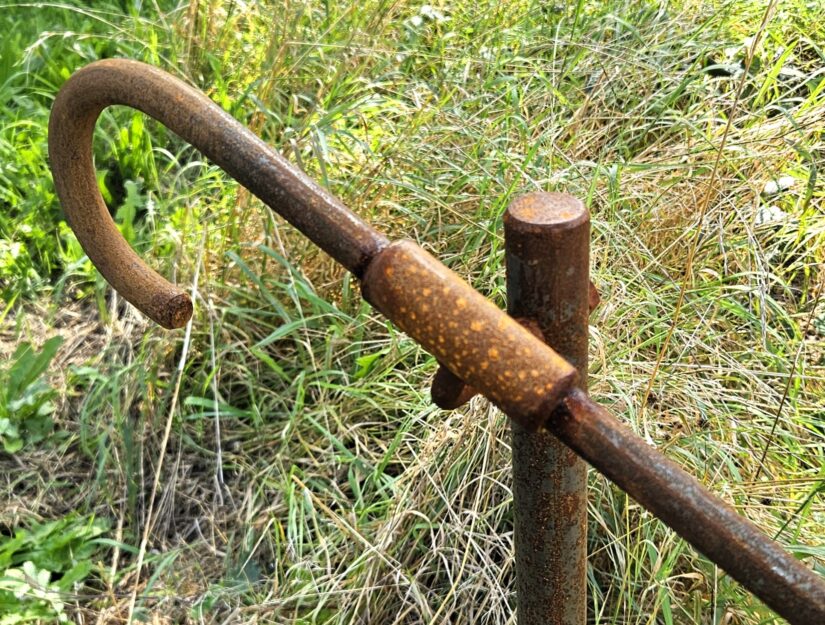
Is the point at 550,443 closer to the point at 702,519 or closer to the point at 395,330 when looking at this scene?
the point at 702,519

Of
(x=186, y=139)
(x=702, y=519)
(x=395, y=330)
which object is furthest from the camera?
(x=395, y=330)

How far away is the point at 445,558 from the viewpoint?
1725mm

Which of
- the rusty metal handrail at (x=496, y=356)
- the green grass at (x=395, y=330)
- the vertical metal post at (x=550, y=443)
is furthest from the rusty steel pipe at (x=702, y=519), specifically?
the green grass at (x=395, y=330)

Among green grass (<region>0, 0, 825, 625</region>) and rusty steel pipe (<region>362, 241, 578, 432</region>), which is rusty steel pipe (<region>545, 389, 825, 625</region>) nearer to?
rusty steel pipe (<region>362, 241, 578, 432</region>)

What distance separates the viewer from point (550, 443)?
87cm

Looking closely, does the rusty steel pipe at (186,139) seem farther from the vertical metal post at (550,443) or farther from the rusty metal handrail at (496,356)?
the vertical metal post at (550,443)

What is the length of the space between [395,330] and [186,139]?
1294mm

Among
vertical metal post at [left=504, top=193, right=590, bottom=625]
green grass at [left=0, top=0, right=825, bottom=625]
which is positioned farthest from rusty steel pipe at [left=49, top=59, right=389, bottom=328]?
green grass at [left=0, top=0, right=825, bottom=625]

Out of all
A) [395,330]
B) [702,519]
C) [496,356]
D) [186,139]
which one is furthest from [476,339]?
[395,330]

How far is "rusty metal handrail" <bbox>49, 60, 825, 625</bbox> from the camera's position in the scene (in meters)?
0.64

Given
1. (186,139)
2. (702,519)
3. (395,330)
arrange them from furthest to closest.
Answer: (395,330) → (186,139) → (702,519)

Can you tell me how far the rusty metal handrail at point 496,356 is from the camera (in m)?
0.64

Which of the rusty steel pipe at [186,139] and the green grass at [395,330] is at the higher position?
the rusty steel pipe at [186,139]

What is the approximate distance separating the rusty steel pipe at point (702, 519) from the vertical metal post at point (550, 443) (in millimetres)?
154
